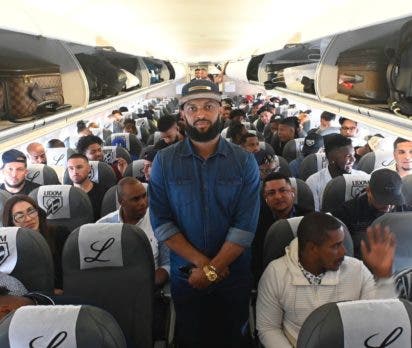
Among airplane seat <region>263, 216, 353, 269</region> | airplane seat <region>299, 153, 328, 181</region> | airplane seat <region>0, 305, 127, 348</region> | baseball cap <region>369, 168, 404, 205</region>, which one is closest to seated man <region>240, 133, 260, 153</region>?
airplane seat <region>299, 153, 328, 181</region>

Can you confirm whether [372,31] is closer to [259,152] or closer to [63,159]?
[259,152]

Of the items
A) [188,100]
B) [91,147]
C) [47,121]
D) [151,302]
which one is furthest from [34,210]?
[91,147]

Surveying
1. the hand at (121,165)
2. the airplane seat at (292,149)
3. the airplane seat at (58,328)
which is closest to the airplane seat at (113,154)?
the hand at (121,165)

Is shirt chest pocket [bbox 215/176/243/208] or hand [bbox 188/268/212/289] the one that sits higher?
shirt chest pocket [bbox 215/176/243/208]

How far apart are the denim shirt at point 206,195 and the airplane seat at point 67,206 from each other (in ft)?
4.38

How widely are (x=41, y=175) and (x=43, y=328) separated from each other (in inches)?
123

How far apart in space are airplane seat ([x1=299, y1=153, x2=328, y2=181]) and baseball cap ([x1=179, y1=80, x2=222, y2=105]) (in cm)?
256

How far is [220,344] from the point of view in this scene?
2.28m

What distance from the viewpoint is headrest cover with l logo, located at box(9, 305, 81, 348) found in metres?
1.38

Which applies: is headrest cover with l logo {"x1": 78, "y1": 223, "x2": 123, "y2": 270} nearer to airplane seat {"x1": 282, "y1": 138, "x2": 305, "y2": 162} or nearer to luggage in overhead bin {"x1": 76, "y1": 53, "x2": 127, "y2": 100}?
luggage in overhead bin {"x1": 76, "y1": 53, "x2": 127, "y2": 100}

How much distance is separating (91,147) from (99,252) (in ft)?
8.94

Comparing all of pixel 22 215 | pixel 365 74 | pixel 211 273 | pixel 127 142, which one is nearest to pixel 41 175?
pixel 22 215

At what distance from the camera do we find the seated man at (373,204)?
2.75 m

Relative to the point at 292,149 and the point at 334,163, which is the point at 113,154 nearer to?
the point at 292,149
